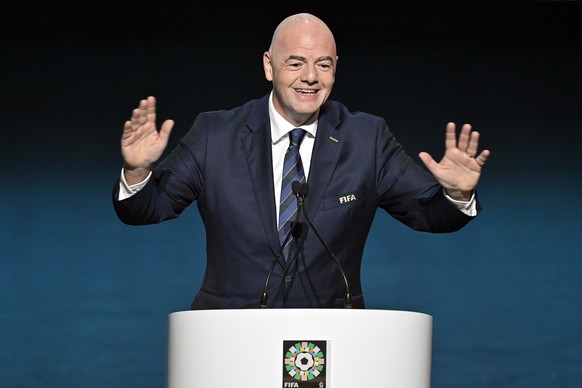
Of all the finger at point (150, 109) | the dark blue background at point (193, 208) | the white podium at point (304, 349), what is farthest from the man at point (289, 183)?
the dark blue background at point (193, 208)

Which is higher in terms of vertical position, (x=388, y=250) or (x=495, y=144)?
(x=495, y=144)

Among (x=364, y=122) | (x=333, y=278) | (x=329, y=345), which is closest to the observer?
(x=329, y=345)

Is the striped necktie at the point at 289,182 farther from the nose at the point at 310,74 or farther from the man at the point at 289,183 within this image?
the nose at the point at 310,74

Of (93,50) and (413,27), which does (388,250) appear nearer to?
(413,27)

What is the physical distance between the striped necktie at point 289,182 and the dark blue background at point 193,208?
182 cm

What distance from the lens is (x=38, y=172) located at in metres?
4.71

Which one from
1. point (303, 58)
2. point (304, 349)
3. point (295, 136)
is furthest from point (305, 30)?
point (304, 349)

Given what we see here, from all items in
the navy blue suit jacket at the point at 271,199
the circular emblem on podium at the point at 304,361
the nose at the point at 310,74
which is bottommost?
the circular emblem on podium at the point at 304,361

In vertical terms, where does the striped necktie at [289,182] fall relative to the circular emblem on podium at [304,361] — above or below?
above

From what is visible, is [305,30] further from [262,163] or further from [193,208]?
[193,208]

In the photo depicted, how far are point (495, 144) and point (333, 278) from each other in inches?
86.5

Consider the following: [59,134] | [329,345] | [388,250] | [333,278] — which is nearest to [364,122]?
[333,278]

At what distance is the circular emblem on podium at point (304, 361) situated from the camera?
2148 millimetres

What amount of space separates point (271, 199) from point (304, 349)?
2.27 feet
